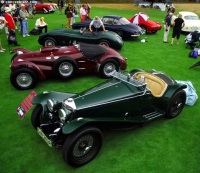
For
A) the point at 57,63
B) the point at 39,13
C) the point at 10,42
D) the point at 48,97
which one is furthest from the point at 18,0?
the point at 48,97

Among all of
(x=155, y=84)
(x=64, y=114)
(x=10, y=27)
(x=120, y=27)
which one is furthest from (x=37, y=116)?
(x=120, y=27)

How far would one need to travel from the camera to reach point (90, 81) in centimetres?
845

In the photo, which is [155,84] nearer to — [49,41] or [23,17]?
[49,41]

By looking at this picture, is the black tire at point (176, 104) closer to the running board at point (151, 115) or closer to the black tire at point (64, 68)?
the running board at point (151, 115)

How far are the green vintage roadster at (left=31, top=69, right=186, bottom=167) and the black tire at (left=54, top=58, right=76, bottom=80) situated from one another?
2.44 metres

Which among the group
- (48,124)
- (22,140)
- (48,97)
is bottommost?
(22,140)

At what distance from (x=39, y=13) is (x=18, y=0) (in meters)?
7.05

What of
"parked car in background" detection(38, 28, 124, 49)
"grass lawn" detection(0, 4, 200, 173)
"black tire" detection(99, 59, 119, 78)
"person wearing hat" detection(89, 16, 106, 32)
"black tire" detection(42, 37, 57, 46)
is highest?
"person wearing hat" detection(89, 16, 106, 32)

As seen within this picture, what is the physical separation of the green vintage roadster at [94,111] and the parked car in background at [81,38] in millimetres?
5658

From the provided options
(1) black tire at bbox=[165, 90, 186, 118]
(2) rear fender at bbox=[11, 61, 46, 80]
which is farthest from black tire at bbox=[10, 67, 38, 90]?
(1) black tire at bbox=[165, 90, 186, 118]

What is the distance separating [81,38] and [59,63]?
11.9 ft

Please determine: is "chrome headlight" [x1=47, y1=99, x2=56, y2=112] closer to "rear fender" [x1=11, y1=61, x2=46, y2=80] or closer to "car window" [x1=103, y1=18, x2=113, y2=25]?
"rear fender" [x1=11, y1=61, x2=46, y2=80]

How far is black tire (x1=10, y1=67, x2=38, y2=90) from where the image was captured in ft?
24.0

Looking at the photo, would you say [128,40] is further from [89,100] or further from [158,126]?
[89,100]
